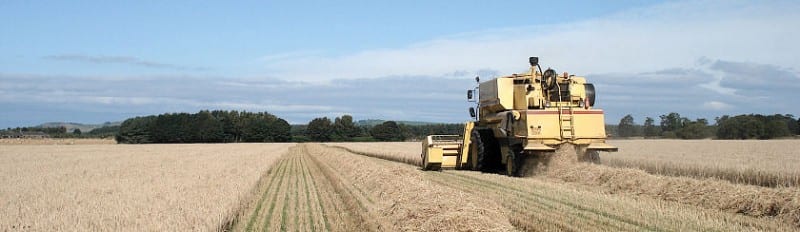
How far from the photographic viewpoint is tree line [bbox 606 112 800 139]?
225ft

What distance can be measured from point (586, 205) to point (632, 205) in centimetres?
66

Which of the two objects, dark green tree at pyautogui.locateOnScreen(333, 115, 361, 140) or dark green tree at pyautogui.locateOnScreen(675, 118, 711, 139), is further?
dark green tree at pyautogui.locateOnScreen(333, 115, 361, 140)

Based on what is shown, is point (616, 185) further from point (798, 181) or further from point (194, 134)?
point (194, 134)

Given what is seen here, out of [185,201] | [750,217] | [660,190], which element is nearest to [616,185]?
[660,190]

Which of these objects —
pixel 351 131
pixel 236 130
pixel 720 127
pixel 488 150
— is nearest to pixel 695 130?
pixel 720 127

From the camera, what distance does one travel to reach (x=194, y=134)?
96250 mm

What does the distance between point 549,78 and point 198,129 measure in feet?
281

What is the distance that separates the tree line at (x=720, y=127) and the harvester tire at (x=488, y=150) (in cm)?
4413

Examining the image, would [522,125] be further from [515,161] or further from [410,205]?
[410,205]

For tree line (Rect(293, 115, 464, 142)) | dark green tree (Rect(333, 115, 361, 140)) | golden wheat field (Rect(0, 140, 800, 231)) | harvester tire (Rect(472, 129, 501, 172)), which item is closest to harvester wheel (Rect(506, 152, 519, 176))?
harvester tire (Rect(472, 129, 501, 172))

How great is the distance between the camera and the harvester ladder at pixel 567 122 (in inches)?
625

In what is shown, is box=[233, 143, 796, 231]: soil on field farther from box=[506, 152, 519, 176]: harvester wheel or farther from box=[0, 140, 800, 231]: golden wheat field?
box=[506, 152, 519, 176]: harvester wheel

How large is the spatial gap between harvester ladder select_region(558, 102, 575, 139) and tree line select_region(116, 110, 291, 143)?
280 feet

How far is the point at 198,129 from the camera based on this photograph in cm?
9656
